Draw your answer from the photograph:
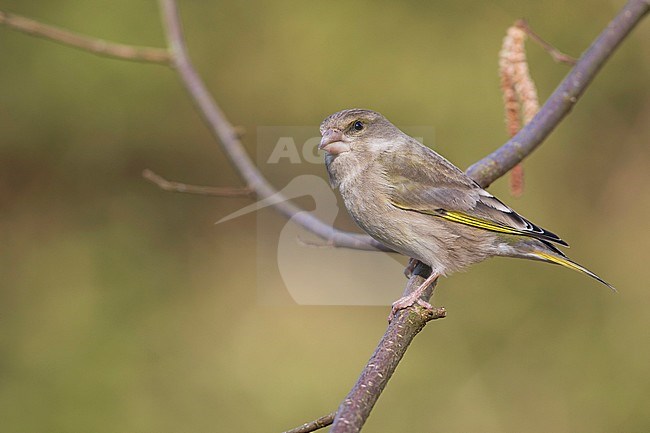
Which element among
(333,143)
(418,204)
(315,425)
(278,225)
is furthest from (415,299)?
(278,225)

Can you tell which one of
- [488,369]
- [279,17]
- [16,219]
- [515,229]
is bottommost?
[16,219]

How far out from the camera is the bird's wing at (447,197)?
11.1ft

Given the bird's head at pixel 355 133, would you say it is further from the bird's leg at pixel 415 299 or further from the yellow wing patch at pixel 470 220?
the bird's leg at pixel 415 299

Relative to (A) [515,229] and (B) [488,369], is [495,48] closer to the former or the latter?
(B) [488,369]

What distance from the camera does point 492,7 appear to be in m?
6.07

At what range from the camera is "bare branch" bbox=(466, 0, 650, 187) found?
324cm

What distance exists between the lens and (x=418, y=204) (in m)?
3.43

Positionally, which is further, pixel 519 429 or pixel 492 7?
pixel 492 7

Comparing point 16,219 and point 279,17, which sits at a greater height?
point 279,17

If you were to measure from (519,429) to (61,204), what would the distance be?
356 cm

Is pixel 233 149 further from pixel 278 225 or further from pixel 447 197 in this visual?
pixel 278 225

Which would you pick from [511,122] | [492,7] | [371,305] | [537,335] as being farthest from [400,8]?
[511,122]

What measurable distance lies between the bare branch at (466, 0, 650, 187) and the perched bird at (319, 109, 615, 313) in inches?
4.0

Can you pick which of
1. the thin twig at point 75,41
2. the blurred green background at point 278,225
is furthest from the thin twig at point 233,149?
the blurred green background at point 278,225
